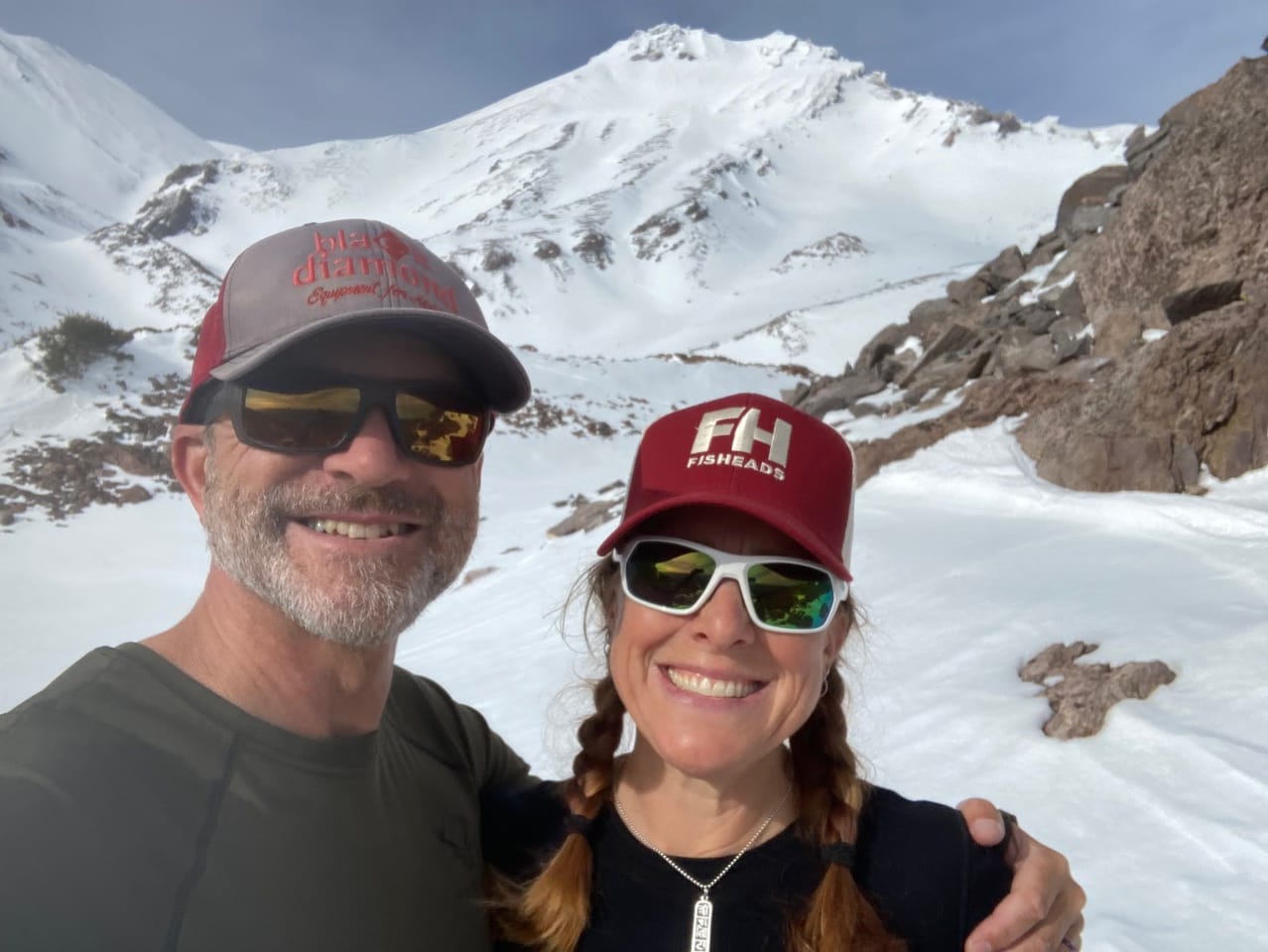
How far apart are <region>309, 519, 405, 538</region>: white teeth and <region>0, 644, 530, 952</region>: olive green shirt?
40 cm

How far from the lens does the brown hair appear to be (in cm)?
160

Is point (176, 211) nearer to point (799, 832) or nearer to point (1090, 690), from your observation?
point (1090, 690)

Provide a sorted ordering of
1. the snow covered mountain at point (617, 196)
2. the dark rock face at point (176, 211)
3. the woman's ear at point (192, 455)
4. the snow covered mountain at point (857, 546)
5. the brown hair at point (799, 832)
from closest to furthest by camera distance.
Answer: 1. the brown hair at point (799, 832)
2. the woman's ear at point (192, 455)
3. the snow covered mountain at point (857, 546)
4. the snow covered mountain at point (617, 196)
5. the dark rock face at point (176, 211)

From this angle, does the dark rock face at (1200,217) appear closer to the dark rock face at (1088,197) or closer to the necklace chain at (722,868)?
the dark rock face at (1088,197)

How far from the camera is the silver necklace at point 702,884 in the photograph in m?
1.67

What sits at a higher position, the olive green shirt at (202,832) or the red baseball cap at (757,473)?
the red baseball cap at (757,473)

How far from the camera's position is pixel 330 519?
1.81 m

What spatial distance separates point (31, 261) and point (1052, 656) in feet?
257

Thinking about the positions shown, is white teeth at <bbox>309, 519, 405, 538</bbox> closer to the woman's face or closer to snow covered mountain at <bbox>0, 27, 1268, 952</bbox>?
the woman's face

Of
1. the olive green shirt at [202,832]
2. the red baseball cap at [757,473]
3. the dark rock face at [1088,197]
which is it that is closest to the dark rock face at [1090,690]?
the red baseball cap at [757,473]

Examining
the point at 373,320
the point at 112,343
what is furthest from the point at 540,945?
the point at 112,343

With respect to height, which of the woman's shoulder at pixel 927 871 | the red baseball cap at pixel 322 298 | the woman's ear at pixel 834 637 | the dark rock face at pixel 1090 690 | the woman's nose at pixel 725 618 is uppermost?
the red baseball cap at pixel 322 298

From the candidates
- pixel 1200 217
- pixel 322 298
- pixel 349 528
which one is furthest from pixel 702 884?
pixel 1200 217

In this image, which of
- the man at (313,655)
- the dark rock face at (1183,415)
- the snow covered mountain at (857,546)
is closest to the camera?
the man at (313,655)
